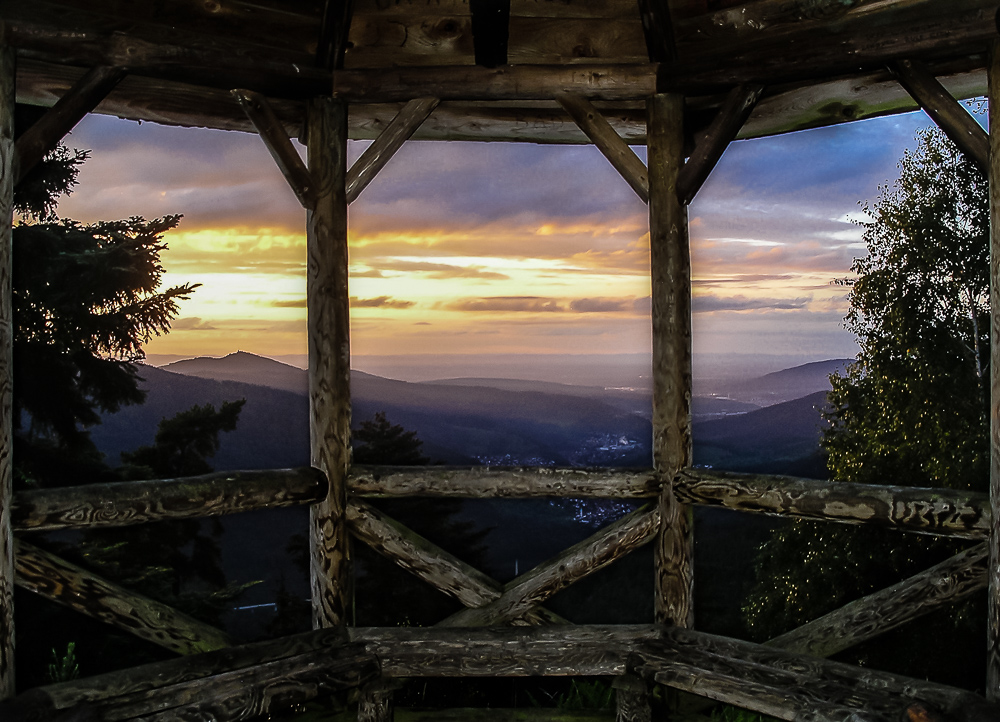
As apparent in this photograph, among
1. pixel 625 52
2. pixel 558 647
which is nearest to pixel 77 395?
pixel 558 647

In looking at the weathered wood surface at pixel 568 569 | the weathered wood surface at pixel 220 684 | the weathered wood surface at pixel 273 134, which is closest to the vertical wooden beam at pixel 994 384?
the weathered wood surface at pixel 568 569

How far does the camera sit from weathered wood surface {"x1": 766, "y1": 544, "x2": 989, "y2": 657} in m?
3.36

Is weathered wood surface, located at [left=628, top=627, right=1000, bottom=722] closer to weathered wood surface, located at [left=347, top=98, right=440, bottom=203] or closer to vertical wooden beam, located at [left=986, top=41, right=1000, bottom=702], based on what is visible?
vertical wooden beam, located at [left=986, top=41, right=1000, bottom=702]

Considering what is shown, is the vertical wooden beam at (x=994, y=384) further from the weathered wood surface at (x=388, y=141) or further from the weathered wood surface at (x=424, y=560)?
the weathered wood surface at (x=388, y=141)

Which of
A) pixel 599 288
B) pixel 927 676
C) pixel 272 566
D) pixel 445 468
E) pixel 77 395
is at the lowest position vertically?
pixel 927 676

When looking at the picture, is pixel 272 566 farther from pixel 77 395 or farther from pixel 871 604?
pixel 871 604

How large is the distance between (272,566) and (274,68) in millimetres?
3689

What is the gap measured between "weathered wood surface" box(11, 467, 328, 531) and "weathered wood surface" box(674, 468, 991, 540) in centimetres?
184

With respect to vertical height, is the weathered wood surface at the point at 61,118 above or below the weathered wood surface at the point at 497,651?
above

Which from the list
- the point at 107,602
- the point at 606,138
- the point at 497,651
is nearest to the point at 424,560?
the point at 497,651

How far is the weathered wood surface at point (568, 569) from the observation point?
3.92 meters

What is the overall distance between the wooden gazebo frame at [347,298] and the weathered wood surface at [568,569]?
0.01 metres

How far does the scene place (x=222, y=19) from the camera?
3768 millimetres

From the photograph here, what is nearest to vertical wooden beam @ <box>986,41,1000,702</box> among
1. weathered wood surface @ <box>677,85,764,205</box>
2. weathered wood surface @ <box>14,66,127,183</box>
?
weathered wood surface @ <box>677,85,764,205</box>
